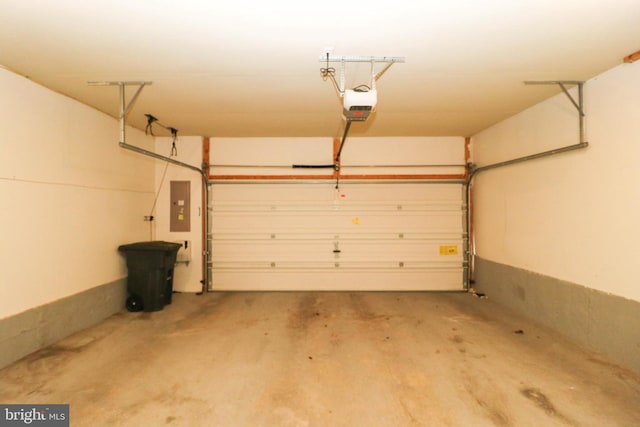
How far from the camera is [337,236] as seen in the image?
500 centimetres

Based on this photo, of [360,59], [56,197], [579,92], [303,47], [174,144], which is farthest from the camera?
[174,144]

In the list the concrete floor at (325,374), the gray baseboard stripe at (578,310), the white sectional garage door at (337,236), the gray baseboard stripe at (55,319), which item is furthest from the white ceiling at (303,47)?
the concrete floor at (325,374)

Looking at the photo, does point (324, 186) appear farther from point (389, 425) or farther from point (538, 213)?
point (389, 425)

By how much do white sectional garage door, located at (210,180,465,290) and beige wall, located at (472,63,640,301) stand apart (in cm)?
91

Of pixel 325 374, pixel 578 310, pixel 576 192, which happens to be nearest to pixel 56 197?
pixel 325 374

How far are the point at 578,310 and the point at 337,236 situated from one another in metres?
3.24

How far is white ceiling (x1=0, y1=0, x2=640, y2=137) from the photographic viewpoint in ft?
5.98

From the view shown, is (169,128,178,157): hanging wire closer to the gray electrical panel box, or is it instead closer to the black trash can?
the gray electrical panel box

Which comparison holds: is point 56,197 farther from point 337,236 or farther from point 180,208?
point 337,236

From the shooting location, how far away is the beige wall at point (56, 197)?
2584 mm

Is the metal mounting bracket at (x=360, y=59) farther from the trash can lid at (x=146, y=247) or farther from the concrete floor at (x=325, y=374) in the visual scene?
the trash can lid at (x=146, y=247)

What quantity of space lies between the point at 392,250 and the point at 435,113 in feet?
7.77

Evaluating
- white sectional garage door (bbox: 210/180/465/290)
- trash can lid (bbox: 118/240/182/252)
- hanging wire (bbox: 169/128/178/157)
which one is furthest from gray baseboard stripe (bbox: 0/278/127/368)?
hanging wire (bbox: 169/128/178/157)

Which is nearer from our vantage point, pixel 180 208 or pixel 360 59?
pixel 360 59
